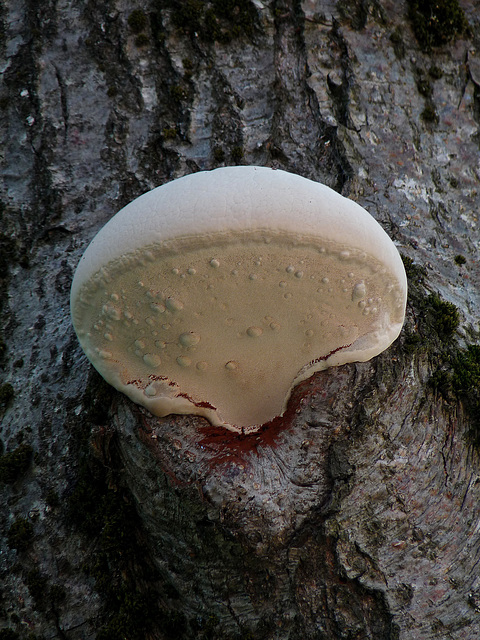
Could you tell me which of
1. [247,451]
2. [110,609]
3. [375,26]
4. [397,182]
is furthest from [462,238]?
[110,609]

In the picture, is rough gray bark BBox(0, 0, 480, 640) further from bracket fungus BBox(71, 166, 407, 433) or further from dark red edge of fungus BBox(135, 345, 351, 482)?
bracket fungus BBox(71, 166, 407, 433)

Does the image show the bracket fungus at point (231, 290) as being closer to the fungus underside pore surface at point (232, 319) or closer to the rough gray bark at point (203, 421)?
the fungus underside pore surface at point (232, 319)

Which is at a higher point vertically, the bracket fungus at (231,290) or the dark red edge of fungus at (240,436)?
the bracket fungus at (231,290)

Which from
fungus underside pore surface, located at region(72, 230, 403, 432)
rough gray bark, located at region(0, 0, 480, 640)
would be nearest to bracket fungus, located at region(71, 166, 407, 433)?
fungus underside pore surface, located at region(72, 230, 403, 432)

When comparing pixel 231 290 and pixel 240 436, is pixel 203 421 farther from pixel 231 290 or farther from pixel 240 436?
pixel 231 290

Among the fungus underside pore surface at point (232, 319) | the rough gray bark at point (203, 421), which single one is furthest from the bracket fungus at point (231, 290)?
the rough gray bark at point (203, 421)

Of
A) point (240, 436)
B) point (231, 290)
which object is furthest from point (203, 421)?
point (231, 290)

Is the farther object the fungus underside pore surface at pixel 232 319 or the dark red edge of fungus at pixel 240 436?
the dark red edge of fungus at pixel 240 436
